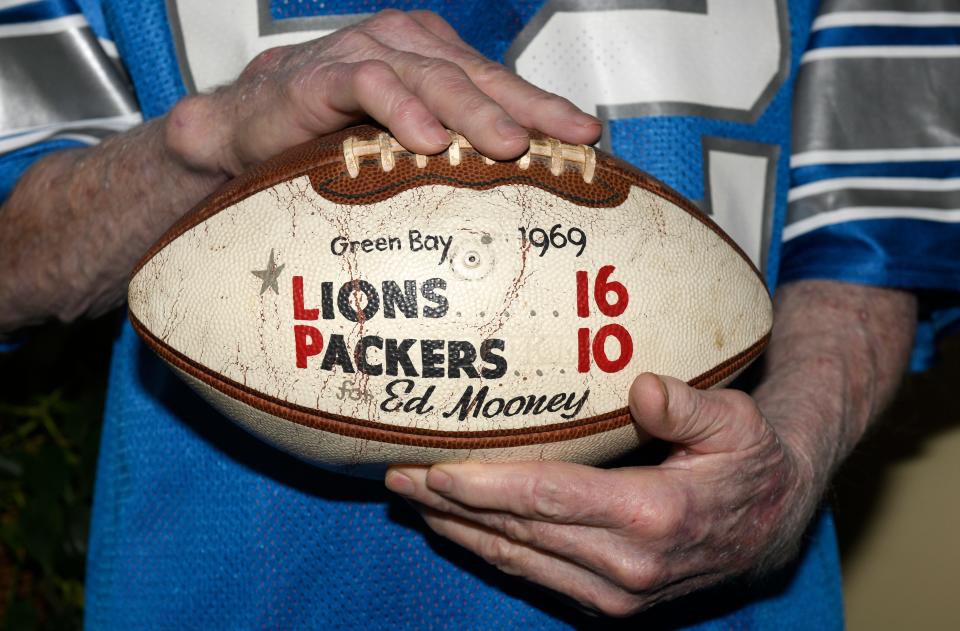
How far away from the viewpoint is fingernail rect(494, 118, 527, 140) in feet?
2.62

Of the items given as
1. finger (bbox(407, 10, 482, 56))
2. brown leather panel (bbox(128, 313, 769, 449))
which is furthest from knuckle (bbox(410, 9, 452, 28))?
brown leather panel (bbox(128, 313, 769, 449))

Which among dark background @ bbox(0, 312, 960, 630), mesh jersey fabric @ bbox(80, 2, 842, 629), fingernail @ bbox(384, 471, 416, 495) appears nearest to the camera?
fingernail @ bbox(384, 471, 416, 495)

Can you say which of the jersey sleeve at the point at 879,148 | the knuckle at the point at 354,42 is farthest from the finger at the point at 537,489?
the jersey sleeve at the point at 879,148

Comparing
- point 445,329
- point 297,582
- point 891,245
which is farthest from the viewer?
point 891,245

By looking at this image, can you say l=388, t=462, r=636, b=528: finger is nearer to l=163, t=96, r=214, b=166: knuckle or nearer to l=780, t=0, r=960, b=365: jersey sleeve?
l=163, t=96, r=214, b=166: knuckle

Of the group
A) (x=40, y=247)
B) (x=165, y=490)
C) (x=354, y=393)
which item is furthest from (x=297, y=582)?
(x=40, y=247)

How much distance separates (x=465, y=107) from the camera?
80 cm

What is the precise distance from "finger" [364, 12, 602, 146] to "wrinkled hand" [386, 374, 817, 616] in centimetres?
23

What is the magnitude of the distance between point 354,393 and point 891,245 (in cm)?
74

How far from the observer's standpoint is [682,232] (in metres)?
0.91

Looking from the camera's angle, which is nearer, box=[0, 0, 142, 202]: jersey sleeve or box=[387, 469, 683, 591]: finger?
box=[387, 469, 683, 591]: finger

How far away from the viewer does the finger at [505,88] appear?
0.85 m

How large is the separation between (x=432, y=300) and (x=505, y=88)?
0.20 metres

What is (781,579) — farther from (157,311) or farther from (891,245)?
(157,311)
